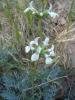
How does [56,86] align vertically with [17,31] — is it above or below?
below

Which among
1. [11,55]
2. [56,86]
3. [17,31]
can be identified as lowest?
[56,86]

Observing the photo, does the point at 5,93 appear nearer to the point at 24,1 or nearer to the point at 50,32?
the point at 50,32

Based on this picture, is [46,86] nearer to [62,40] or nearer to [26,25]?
[62,40]

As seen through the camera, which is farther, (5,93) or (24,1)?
(24,1)

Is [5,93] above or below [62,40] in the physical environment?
below

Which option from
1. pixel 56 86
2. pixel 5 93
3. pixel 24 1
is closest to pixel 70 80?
pixel 56 86

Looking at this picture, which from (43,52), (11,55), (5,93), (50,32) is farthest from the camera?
(50,32)

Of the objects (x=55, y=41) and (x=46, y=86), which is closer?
(x=46, y=86)

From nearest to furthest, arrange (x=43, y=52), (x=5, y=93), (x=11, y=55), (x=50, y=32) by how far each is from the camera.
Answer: (x=43, y=52) < (x=5, y=93) < (x=11, y=55) < (x=50, y=32)

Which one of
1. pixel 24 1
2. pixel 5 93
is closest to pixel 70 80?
pixel 5 93
